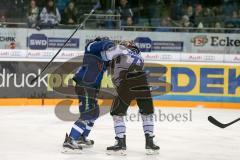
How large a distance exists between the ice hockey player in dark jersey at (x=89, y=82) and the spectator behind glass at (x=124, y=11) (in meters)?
6.12

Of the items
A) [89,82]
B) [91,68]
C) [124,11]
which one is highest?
[124,11]

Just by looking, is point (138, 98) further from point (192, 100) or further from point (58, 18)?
point (58, 18)

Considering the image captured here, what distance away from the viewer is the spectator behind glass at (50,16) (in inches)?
522

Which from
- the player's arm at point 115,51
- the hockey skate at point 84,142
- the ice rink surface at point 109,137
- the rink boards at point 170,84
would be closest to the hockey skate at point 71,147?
the ice rink surface at point 109,137

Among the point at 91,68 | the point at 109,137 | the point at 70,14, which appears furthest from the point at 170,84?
the point at 91,68

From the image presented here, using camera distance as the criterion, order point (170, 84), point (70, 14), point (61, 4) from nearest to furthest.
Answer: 1. point (170, 84)
2. point (70, 14)
3. point (61, 4)

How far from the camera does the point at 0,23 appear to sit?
12.6 meters

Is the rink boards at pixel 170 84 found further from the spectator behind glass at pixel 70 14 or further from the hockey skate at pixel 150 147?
the hockey skate at pixel 150 147

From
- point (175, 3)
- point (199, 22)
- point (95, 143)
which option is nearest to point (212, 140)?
point (95, 143)

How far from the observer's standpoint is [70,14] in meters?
14.0

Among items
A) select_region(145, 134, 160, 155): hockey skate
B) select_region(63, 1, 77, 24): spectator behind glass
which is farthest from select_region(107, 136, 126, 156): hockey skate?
select_region(63, 1, 77, 24): spectator behind glass

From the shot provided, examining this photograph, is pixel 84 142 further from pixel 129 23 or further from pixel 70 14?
pixel 70 14

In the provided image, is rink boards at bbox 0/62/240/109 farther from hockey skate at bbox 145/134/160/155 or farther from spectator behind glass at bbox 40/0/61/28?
hockey skate at bbox 145/134/160/155

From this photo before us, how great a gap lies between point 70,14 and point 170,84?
323 centimetres
